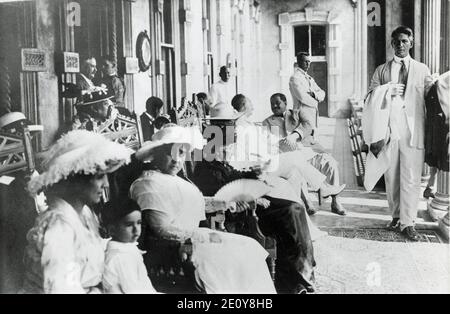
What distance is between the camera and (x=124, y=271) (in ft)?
11.3

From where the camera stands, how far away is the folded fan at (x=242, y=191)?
420 cm

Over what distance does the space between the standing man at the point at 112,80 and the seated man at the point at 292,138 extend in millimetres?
1181

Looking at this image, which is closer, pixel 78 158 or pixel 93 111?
pixel 78 158

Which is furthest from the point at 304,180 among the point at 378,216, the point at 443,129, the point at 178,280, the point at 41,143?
the point at 41,143

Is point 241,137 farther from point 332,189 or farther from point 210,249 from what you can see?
point 210,249

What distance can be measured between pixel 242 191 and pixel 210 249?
61 centimetres

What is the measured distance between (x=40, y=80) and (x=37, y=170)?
692 millimetres

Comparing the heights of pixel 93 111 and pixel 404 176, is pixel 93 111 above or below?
above

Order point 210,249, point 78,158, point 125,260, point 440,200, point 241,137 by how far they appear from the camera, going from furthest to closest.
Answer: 1. point 440,200
2. point 241,137
3. point 210,249
4. point 125,260
5. point 78,158

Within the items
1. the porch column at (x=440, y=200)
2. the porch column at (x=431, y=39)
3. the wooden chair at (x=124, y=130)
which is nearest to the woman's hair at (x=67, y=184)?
the wooden chair at (x=124, y=130)

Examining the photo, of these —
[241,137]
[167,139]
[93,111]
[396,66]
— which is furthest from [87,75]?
[396,66]

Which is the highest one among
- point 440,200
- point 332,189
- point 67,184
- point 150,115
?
point 150,115

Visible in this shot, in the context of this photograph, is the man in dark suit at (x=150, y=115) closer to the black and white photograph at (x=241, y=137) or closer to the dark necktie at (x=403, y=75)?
the black and white photograph at (x=241, y=137)

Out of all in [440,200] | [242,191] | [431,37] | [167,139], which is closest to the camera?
[167,139]
